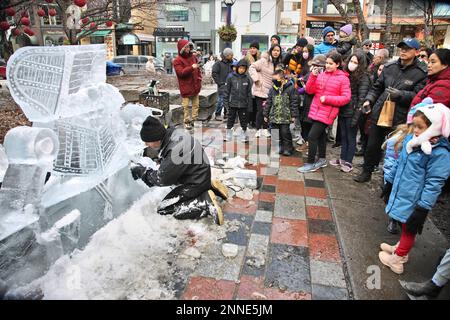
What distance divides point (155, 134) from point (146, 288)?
1480mm

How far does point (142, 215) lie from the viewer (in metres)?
3.41

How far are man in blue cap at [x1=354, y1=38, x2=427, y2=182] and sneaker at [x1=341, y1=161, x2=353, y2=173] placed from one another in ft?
1.70

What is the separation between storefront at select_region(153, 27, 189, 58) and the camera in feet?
101

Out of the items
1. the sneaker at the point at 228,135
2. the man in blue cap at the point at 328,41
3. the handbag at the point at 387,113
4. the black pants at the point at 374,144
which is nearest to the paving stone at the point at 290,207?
the black pants at the point at 374,144

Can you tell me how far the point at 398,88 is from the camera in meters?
3.94

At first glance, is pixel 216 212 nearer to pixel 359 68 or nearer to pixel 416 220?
pixel 416 220

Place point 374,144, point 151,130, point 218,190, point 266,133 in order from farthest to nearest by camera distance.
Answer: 1. point 266,133
2. point 374,144
3. point 218,190
4. point 151,130

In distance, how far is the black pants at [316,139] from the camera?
4.76 meters

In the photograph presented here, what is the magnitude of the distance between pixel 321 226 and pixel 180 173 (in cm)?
158

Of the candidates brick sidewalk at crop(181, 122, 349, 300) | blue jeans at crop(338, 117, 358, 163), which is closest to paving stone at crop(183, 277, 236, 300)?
brick sidewalk at crop(181, 122, 349, 300)

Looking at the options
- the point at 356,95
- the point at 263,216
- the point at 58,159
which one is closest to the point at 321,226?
the point at 263,216

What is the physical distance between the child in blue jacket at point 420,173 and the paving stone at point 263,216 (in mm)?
1195
